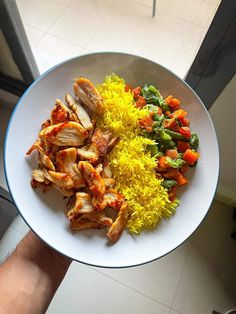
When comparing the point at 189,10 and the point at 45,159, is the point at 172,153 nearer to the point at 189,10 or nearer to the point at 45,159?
the point at 45,159

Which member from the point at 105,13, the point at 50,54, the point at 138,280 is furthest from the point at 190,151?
the point at 105,13

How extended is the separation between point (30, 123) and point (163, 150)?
1.06ft

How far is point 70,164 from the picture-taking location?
73 cm

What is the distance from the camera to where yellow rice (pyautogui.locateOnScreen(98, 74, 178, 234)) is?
0.75m

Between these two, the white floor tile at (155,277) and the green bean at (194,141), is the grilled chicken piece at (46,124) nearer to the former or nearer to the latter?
the green bean at (194,141)

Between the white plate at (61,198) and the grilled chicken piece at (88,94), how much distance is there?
5 centimetres

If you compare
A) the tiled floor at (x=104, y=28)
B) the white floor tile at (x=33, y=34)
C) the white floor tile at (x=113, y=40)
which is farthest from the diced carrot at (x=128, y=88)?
the white floor tile at (x=33, y=34)

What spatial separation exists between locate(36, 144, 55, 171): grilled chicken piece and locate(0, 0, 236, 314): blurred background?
1.54 feet

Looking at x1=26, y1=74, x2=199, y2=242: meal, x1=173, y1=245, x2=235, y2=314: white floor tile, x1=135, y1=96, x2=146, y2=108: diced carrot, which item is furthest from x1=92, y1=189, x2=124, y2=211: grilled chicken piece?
→ x1=173, y1=245, x2=235, y2=314: white floor tile

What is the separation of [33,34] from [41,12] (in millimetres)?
139

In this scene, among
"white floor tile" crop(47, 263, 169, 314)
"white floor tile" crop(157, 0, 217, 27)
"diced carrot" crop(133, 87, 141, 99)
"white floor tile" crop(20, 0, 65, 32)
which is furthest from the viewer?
"white floor tile" crop(20, 0, 65, 32)

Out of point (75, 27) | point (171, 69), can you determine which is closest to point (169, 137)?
point (171, 69)

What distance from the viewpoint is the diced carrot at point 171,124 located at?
0.77 metres

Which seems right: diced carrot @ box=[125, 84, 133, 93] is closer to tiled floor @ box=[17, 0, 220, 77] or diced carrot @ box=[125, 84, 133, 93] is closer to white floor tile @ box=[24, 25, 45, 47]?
tiled floor @ box=[17, 0, 220, 77]
